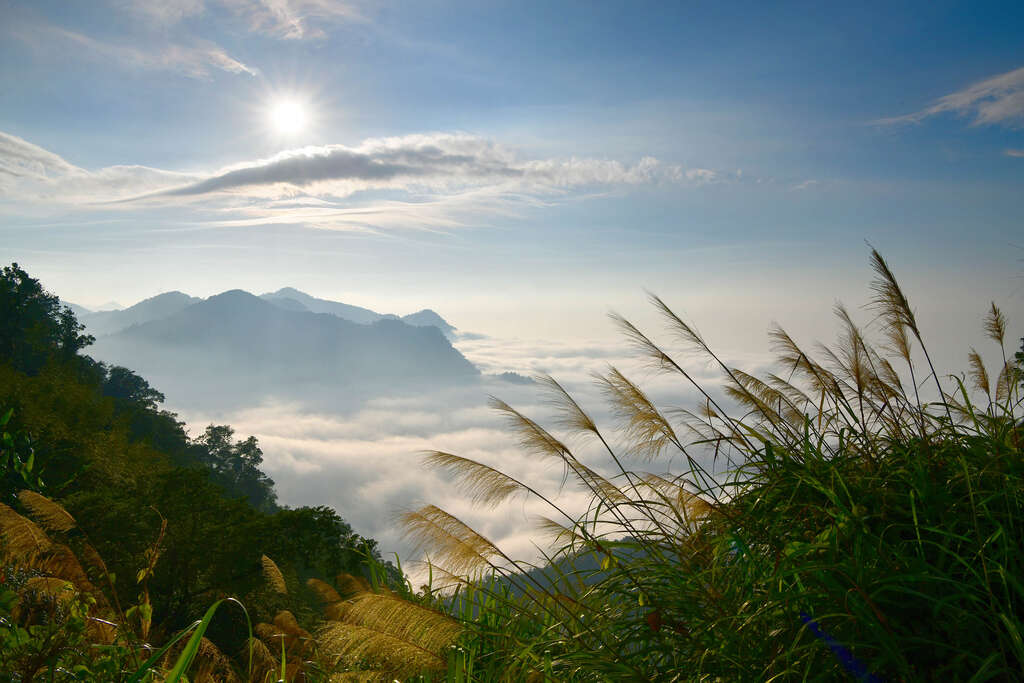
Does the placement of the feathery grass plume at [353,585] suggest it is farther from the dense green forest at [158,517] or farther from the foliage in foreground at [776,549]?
the dense green forest at [158,517]

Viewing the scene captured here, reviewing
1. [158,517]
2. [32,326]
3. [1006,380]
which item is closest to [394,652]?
[1006,380]

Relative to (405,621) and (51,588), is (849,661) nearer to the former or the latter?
(405,621)

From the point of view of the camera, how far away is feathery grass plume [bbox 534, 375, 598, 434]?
8.96 ft

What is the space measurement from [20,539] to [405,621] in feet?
6.96

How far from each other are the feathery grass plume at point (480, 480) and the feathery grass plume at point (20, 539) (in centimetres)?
201

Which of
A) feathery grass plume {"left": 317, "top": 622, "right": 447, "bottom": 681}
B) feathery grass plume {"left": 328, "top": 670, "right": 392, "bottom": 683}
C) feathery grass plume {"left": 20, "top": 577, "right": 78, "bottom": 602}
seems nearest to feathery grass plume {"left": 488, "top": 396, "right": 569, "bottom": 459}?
feathery grass plume {"left": 317, "top": 622, "right": 447, "bottom": 681}

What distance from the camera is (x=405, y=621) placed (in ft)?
7.08

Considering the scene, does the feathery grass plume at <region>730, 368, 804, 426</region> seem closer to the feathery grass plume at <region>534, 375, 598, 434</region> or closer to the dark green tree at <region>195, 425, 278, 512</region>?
the feathery grass plume at <region>534, 375, 598, 434</region>

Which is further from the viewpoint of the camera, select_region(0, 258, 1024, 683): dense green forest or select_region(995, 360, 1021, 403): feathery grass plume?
select_region(995, 360, 1021, 403): feathery grass plume

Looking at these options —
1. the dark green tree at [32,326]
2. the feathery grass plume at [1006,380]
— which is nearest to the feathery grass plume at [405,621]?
the feathery grass plume at [1006,380]

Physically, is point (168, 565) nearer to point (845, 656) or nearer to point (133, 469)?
point (133, 469)

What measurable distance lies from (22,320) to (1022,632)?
42.8 metres

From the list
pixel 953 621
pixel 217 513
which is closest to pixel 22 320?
pixel 217 513

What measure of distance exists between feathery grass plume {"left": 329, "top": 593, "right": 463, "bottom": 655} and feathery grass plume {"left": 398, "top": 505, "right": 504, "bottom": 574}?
0.29 meters
